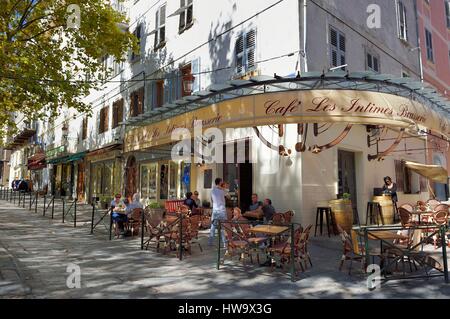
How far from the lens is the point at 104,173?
2000 cm

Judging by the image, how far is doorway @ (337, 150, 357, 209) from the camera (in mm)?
10844

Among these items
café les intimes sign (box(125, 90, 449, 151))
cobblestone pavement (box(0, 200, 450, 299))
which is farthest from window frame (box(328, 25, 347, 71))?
cobblestone pavement (box(0, 200, 450, 299))

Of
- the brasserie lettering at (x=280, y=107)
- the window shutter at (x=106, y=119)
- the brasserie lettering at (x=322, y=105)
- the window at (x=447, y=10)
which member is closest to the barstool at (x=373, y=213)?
the brasserie lettering at (x=322, y=105)

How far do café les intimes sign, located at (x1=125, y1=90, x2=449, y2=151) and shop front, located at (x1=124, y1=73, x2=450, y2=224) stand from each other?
0.8 inches

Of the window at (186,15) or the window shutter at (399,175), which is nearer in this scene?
the window shutter at (399,175)

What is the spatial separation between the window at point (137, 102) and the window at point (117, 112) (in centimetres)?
118

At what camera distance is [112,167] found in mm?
18875

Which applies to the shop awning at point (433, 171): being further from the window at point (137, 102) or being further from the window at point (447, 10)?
the window at point (447, 10)

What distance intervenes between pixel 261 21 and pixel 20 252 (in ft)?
28.5

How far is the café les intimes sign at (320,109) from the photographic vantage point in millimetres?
7348

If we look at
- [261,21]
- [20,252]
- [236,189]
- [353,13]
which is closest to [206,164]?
[236,189]

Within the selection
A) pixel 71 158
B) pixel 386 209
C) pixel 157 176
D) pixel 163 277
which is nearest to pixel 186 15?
pixel 157 176

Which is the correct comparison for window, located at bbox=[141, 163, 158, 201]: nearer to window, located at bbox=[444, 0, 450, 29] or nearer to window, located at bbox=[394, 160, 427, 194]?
window, located at bbox=[394, 160, 427, 194]
